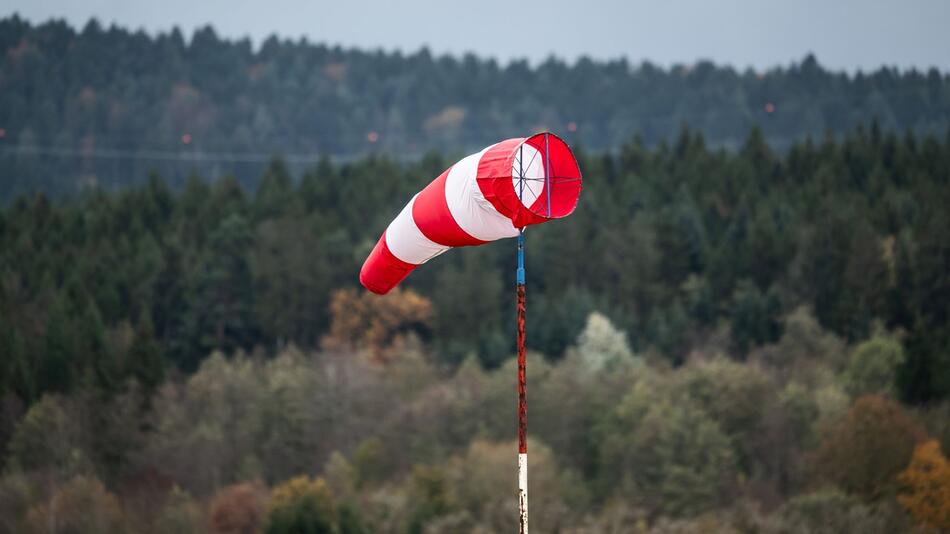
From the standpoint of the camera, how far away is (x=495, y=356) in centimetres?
9988

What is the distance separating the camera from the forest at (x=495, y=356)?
66.4 metres

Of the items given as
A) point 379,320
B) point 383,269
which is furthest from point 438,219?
point 379,320

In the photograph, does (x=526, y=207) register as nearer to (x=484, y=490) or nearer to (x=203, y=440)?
(x=484, y=490)

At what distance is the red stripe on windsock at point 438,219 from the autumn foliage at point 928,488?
44.4m

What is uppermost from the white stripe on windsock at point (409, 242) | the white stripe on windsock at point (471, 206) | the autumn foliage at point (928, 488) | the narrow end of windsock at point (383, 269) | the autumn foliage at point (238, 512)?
the white stripe on windsock at point (471, 206)

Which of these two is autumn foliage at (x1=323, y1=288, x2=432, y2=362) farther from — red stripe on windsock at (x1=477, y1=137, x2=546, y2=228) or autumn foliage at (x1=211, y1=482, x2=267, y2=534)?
red stripe on windsock at (x1=477, y1=137, x2=546, y2=228)

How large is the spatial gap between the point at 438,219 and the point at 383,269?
160 centimetres

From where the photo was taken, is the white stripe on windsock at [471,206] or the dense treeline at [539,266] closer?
A: the white stripe on windsock at [471,206]

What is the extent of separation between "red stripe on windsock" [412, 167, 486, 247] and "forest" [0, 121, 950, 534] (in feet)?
138

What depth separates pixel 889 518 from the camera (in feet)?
190

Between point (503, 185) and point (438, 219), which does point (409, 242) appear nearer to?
point (438, 219)

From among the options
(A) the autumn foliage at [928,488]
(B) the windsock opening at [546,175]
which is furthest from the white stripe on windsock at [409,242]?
(A) the autumn foliage at [928,488]

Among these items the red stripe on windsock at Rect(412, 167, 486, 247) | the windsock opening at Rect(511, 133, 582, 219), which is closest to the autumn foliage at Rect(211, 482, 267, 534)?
the red stripe on windsock at Rect(412, 167, 486, 247)

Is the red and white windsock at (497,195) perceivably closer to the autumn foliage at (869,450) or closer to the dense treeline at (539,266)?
the autumn foliage at (869,450)
